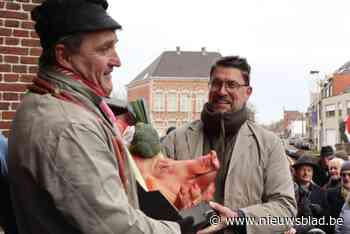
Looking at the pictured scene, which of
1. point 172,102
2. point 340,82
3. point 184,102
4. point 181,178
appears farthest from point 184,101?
point 181,178

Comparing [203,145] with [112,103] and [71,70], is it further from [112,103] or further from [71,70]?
[71,70]

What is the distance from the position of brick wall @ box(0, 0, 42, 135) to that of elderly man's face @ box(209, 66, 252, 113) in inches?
82.2

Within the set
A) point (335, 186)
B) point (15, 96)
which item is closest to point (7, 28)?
point (15, 96)

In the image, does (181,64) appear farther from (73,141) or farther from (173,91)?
(73,141)

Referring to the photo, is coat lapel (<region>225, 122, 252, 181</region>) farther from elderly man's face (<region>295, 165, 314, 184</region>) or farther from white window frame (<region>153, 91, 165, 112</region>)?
white window frame (<region>153, 91, 165, 112</region>)

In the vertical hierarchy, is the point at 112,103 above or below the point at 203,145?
above

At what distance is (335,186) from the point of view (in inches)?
234

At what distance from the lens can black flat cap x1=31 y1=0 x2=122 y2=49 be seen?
1477mm

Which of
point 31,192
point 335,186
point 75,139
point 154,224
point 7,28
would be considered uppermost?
point 7,28

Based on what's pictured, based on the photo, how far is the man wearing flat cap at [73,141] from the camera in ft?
4.25

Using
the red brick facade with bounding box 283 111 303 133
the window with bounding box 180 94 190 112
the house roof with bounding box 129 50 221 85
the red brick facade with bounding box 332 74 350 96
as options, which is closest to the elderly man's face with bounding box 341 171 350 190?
the house roof with bounding box 129 50 221 85

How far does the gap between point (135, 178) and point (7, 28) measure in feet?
9.76

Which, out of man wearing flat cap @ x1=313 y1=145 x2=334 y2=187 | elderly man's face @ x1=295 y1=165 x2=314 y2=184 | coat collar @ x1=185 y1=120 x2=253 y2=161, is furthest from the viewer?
man wearing flat cap @ x1=313 y1=145 x2=334 y2=187

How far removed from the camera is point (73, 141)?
1.32 m
